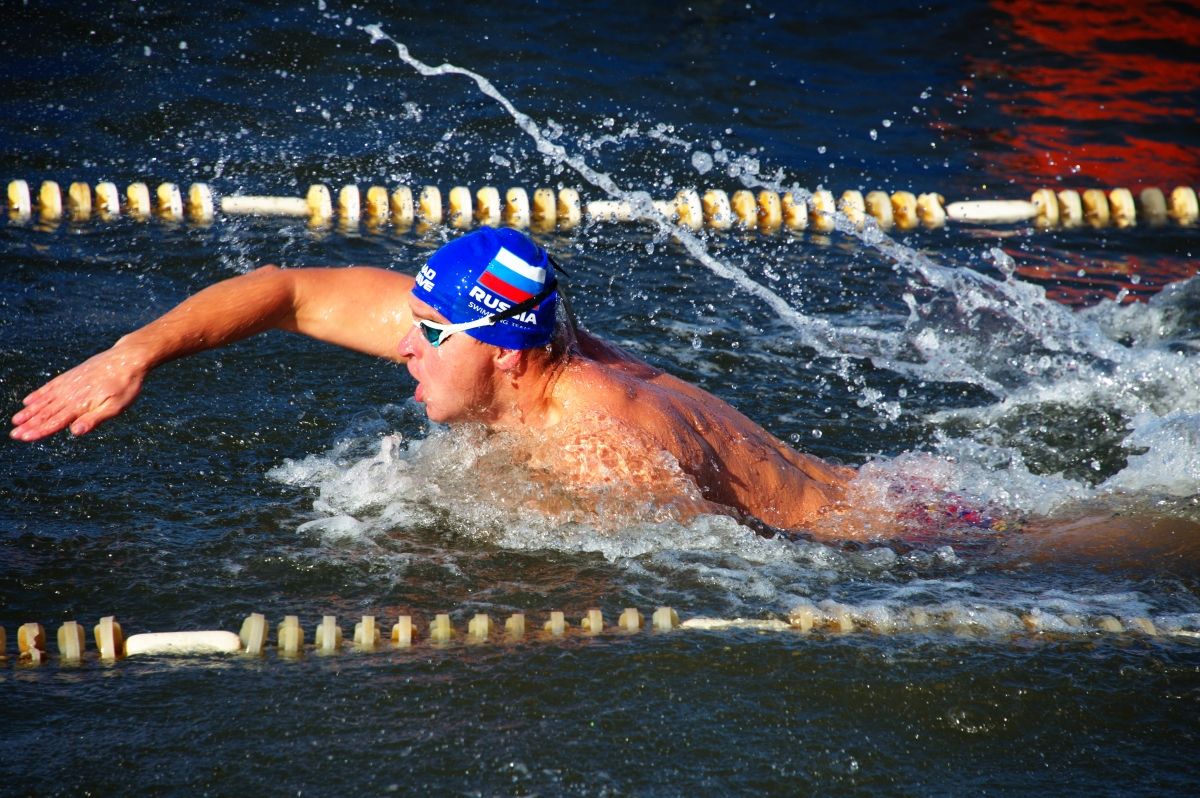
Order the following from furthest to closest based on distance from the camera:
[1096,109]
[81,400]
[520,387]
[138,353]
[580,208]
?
[1096,109]
[580,208]
[520,387]
[138,353]
[81,400]

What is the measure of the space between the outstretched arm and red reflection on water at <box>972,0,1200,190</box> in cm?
577

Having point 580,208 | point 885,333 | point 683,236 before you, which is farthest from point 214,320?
point 580,208

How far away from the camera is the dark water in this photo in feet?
7.60

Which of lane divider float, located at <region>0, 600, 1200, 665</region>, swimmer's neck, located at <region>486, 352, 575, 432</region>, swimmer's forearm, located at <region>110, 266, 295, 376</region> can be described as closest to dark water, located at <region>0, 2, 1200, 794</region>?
lane divider float, located at <region>0, 600, 1200, 665</region>

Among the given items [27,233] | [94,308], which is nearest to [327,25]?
[27,233]

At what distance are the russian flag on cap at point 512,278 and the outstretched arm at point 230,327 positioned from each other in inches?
19.5

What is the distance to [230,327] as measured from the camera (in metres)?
2.90

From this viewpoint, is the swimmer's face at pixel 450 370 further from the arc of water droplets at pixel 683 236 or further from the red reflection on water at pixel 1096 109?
the red reflection on water at pixel 1096 109

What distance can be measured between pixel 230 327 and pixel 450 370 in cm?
57

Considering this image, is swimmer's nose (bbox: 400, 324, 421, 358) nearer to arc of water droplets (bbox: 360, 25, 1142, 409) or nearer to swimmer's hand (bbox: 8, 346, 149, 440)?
swimmer's hand (bbox: 8, 346, 149, 440)

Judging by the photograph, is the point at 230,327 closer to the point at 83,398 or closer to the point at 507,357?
the point at 83,398

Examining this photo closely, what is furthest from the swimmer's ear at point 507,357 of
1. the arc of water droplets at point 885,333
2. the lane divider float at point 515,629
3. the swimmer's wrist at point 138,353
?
the arc of water droplets at point 885,333

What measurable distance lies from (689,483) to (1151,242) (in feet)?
16.7

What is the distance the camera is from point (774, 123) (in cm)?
830
